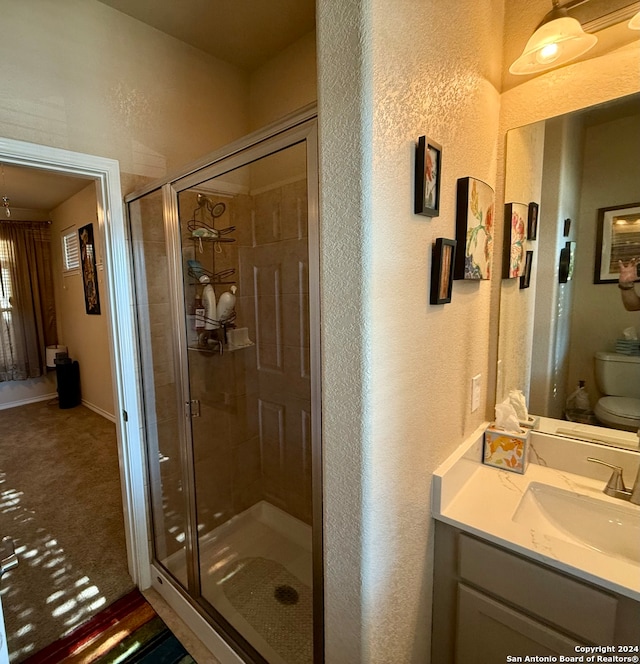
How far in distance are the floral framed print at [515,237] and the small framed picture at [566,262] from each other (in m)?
0.13

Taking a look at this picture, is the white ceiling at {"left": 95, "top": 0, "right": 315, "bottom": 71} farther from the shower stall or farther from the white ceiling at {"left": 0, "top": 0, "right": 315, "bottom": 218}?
the shower stall

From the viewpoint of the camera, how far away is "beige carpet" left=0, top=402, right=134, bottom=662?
1.73 m

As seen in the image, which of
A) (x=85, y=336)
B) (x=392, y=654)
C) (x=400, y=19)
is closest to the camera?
(x=400, y=19)

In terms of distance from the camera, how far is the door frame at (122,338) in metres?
1.59

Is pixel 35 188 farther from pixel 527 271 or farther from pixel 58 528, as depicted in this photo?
pixel 527 271

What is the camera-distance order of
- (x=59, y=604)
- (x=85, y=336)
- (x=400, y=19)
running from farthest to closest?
1. (x=85, y=336)
2. (x=59, y=604)
3. (x=400, y=19)

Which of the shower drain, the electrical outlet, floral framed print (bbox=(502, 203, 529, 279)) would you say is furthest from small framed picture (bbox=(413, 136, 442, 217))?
the shower drain

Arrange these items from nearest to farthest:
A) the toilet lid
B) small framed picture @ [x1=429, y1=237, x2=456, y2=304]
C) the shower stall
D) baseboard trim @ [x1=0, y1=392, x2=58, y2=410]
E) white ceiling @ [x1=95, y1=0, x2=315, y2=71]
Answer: small framed picture @ [x1=429, y1=237, x2=456, y2=304] < the toilet lid < the shower stall < white ceiling @ [x1=95, y1=0, x2=315, y2=71] < baseboard trim @ [x1=0, y1=392, x2=58, y2=410]

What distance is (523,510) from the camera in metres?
1.18

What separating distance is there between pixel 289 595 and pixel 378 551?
39.2 inches

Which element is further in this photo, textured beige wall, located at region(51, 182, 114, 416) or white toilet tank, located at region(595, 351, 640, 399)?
textured beige wall, located at region(51, 182, 114, 416)

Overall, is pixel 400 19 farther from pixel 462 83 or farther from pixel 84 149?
pixel 84 149

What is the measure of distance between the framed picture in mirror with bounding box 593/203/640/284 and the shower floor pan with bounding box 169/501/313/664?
1460 mm

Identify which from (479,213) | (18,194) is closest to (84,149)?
(479,213)
